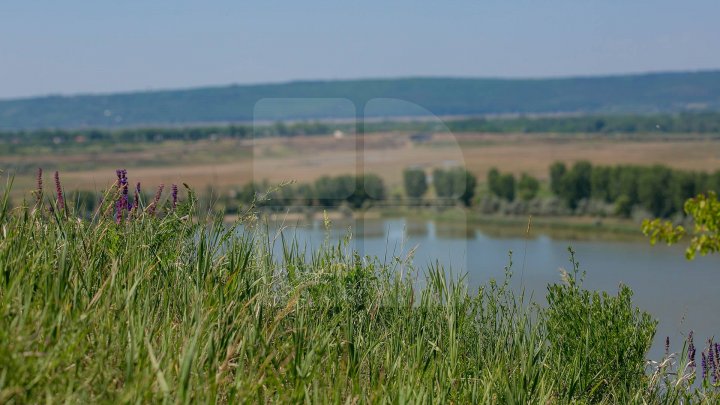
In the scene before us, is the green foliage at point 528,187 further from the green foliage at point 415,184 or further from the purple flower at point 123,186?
the purple flower at point 123,186

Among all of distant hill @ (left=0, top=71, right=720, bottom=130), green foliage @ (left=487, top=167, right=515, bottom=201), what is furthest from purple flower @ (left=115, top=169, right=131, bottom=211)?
distant hill @ (left=0, top=71, right=720, bottom=130)

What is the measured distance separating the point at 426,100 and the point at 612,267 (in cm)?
9534

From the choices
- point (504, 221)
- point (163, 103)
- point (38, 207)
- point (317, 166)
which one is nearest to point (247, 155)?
point (317, 166)

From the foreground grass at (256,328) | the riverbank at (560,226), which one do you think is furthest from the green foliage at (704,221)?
the riverbank at (560,226)

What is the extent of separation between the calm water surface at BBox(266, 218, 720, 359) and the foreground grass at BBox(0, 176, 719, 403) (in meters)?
2.40

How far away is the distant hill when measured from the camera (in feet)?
424

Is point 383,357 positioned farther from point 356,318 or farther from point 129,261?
point 129,261

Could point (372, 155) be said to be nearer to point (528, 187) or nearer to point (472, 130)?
point (528, 187)

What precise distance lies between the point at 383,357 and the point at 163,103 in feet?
443

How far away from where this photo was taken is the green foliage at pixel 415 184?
132 feet

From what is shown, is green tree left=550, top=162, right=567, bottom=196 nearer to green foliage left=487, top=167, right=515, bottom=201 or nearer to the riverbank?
green foliage left=487, top=167, right=515, bottom=201

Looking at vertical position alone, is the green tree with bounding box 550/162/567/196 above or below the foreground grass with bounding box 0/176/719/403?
below

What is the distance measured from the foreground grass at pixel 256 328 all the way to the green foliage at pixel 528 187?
62327 mm

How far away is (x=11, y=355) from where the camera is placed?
3461 mm
